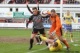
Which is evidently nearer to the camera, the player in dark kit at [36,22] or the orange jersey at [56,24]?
the orange jersey at [56,24]

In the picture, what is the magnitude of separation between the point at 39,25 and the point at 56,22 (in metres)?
1.57

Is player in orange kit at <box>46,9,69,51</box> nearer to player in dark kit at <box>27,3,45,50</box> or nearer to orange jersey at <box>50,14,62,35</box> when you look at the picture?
orange jersey at <box>50,14,62,35</box>

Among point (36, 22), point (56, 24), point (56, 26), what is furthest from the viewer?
point (36, 22)

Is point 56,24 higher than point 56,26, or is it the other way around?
point 56,24

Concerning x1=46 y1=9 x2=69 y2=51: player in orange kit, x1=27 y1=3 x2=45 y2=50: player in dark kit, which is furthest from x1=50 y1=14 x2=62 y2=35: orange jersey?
x1=27 y1=3 x2=45 y2=50: player in dark kit

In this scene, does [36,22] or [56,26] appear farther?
[36,22]

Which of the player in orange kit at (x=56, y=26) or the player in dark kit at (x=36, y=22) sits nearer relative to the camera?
the player in orange kit at (x=56, y=26)

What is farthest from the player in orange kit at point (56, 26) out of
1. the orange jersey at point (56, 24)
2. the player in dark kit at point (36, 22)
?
the player in dark kit at point (36, 22)

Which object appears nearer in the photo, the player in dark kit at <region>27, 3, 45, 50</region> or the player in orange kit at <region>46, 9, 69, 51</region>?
the player in orange kit at <region>46, 9, 69, 51</region>

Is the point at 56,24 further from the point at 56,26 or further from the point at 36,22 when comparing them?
the point at 36,22

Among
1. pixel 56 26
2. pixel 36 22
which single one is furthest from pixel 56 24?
pixel 36 22

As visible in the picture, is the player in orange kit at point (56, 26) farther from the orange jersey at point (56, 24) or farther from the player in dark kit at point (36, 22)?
the player in dark kit at point (36, 22)

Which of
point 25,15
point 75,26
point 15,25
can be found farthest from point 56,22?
point 25,15

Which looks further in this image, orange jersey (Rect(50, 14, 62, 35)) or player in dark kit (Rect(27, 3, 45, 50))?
player in dark kit (Rect(27, 3, 45, 50))
